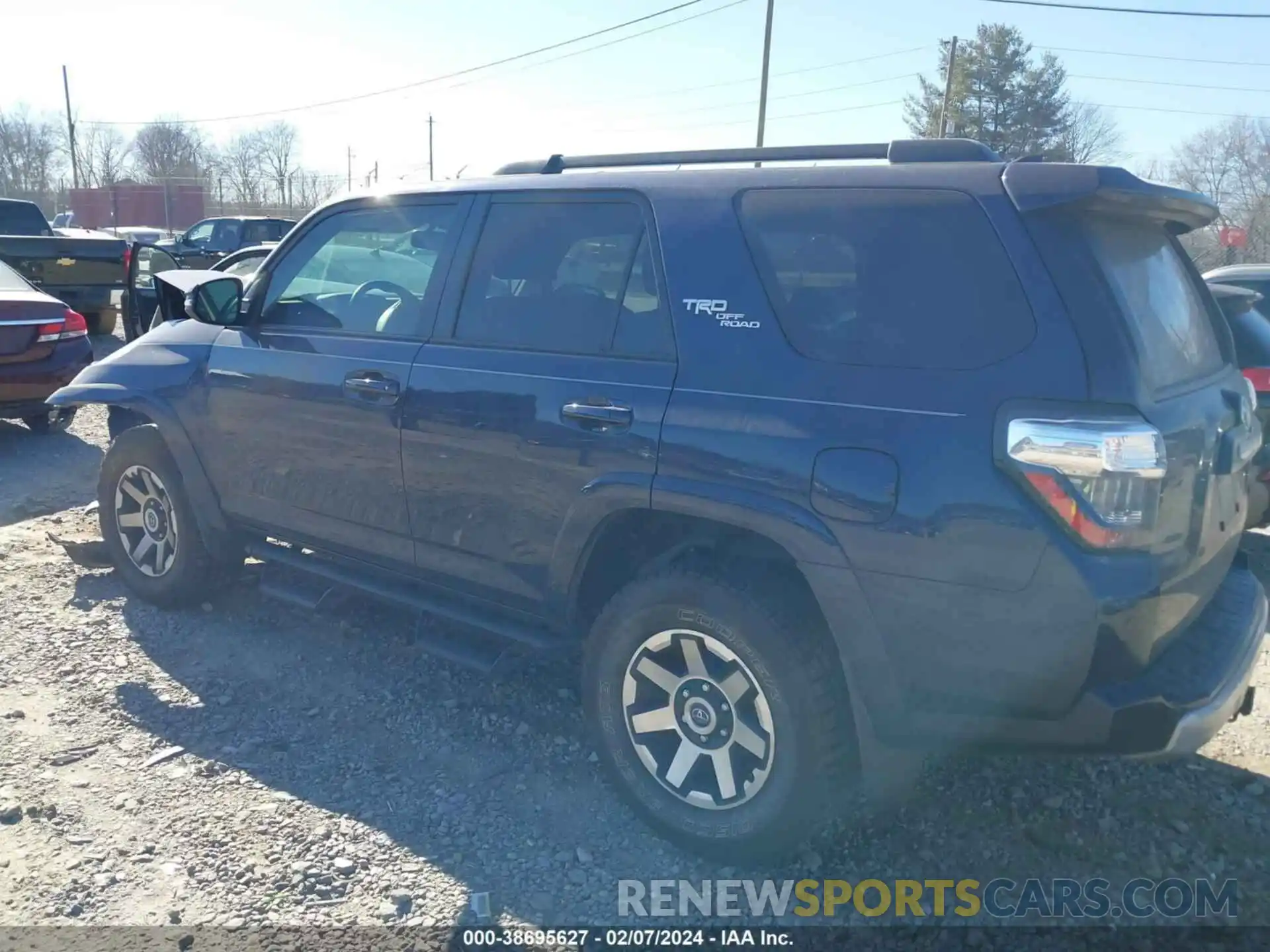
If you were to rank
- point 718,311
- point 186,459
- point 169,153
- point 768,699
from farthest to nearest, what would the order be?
1. point 169,153
2. point 186,459
3. point 718,311
4. point 768,699

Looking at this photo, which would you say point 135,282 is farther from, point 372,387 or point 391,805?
point 391,805

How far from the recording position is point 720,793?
3.02m

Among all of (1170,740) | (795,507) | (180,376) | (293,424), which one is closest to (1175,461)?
(1170,740)

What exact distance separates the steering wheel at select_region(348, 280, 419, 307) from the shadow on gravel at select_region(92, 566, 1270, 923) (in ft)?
5.07

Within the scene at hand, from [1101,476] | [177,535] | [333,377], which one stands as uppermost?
[1101,476]

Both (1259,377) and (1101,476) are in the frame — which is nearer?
(1101,476)

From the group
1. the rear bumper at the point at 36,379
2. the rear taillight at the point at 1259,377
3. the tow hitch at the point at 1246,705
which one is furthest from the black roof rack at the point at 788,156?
the rear bumper at the point at 36,379

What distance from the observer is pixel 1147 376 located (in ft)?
8.17

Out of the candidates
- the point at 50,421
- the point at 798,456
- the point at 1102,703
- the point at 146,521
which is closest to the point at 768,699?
the point at 798,456

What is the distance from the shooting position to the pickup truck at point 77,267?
12.0 meters

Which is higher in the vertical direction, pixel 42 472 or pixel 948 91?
pixel 948 91

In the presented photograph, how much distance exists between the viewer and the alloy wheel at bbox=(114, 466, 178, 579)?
4.86m

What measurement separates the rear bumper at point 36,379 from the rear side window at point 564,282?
18.3ft

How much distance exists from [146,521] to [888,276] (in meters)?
3.81
